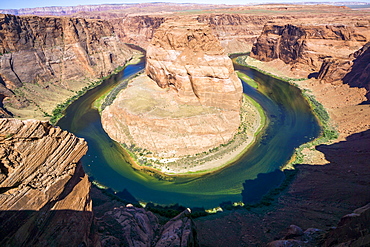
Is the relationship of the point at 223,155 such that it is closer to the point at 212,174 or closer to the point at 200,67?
the point at 212,174

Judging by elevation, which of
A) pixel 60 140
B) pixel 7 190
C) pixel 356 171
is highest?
pixel 60 140

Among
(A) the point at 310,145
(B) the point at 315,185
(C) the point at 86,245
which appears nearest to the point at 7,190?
(C) the point at 86,245

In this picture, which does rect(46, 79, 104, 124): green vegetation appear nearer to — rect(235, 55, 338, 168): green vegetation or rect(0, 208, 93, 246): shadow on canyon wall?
rect(0, 208, 93, 246): shadow on canyon wall

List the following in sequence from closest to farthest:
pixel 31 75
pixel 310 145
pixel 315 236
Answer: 1. pixel 315 236
2. pixel 310 145
3. pixel 31 75

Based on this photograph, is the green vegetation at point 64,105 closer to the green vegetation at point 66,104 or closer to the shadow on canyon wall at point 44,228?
the green vegetation at point 66,104

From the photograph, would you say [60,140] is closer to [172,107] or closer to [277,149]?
[172,107]

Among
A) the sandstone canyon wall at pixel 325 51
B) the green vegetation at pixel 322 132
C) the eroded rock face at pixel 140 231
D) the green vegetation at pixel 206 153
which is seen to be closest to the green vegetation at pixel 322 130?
the green vegetation at pixel 322 132

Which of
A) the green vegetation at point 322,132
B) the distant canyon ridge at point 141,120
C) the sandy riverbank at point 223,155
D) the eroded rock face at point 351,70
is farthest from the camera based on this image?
the eroded rock face at point 351,70
